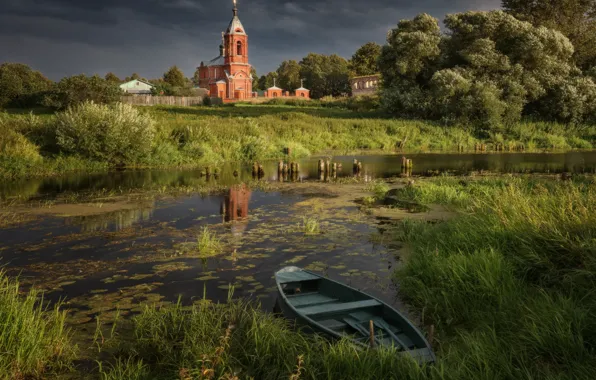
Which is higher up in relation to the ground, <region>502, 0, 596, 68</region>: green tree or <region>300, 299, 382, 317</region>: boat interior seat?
<region>502, 0, 596, 68</region>: green tree

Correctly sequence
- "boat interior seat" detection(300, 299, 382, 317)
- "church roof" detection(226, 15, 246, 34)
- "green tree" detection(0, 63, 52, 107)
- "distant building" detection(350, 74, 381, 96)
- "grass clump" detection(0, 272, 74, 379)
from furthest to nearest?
"church roof" detection(226, 15, 246, 34), "distant building" detection(350, 74, 381, 96), "green tree" detection(0, 63, 52, 107), "boat interior seat" detection(300, 299, 382, 317), "grass clump" detection(0, 272, 74, 379)

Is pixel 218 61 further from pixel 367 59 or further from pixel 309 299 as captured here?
pixel 309 299

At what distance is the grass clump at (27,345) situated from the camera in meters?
5.57

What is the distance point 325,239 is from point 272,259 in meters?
2.16

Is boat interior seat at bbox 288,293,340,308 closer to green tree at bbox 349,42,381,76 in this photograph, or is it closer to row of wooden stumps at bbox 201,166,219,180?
row of wooden stumps at bbox 201,166,219,180

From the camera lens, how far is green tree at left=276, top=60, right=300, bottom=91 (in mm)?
125438

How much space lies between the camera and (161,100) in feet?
222

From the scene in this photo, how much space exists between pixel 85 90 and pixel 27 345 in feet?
144

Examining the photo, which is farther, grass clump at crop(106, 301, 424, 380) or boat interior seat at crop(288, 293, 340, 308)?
boat interior seat at crop(288, 293, 340, 308)

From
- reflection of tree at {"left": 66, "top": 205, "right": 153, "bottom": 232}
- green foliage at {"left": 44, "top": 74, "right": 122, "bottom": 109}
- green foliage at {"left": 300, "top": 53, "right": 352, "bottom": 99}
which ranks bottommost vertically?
reflection of tree at {"left": 66, "top": 205, "right": 153, "bottom": 232}

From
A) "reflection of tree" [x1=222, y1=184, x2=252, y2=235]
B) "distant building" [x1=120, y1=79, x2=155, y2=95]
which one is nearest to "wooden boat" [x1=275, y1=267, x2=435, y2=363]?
"reflection of tree" [x1=222, y1=184, x2=252, y2=235]

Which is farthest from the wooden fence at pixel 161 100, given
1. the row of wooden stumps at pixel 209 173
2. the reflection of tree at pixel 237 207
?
the reflection of tree at pixel 237 207

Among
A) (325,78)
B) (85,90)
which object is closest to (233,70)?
(325,78)

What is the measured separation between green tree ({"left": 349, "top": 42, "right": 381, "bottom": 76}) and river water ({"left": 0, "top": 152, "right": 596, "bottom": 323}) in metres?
88.2
